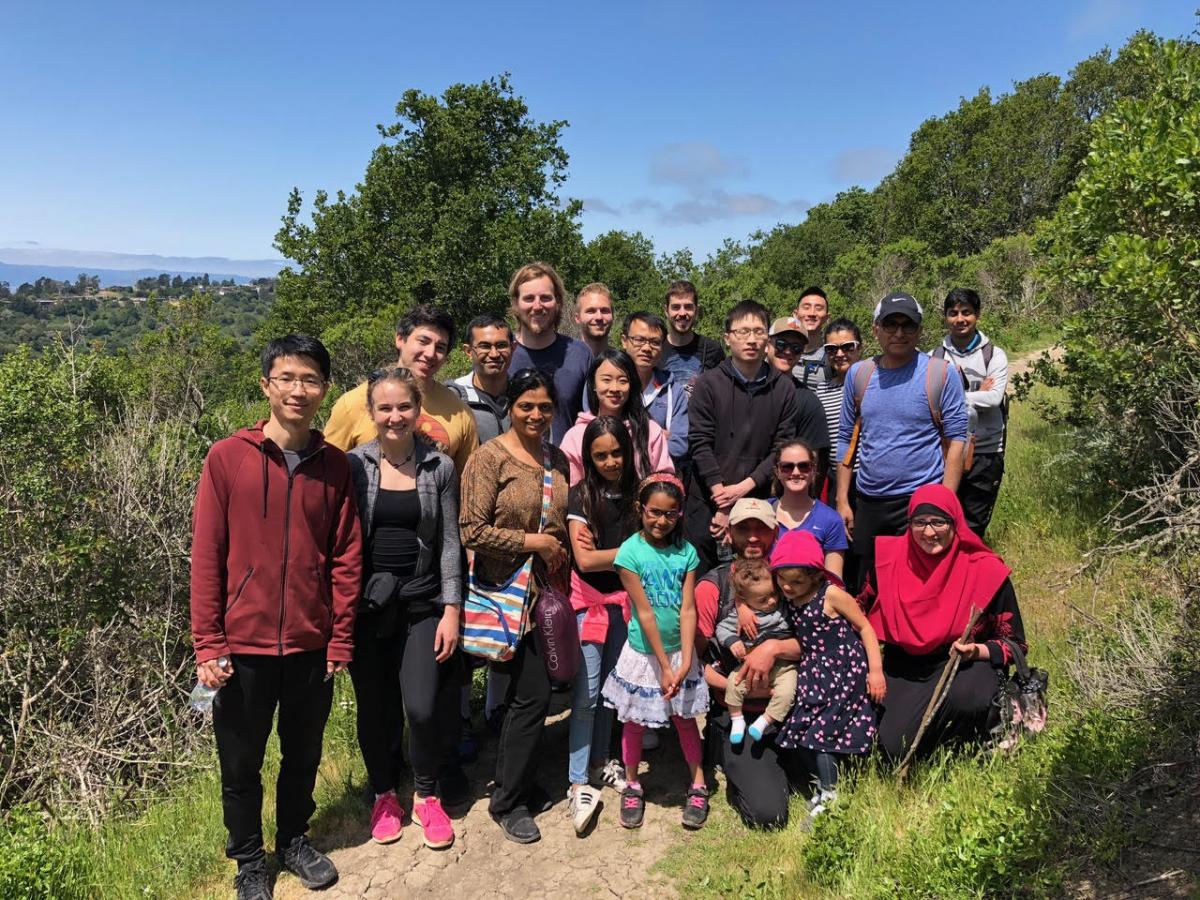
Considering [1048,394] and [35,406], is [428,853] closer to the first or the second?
[35,406]

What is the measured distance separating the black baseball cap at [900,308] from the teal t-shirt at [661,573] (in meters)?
1.71

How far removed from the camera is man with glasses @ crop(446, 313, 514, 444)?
13.1ft

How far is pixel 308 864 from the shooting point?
11.1ft

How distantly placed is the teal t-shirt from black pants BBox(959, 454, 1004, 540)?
2.47 m

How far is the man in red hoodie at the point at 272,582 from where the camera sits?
302 cm

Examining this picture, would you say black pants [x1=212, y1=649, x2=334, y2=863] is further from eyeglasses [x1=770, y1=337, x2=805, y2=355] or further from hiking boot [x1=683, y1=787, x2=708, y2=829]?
eyeglasses [x1=770, y1=337, x2=805, y2=355]

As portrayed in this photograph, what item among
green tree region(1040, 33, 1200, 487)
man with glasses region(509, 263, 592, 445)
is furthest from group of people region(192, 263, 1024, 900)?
green tree region(1040, 33, 1200, 487)

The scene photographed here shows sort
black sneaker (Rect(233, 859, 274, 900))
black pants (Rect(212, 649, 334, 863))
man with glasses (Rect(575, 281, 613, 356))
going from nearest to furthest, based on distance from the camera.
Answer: black pants (Rect(212, 649, 334, 863)) < black sneaker (Rect(233, 859, 274, 900)) < man with glasses (Rect(575, 281, 613, 356))

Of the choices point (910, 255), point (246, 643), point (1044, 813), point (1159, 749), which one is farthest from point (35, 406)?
point (910, 255)

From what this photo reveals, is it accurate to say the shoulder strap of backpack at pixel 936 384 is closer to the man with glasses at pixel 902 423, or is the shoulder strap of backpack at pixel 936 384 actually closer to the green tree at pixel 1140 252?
the man with glasses at pixel 902 423

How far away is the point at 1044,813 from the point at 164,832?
406 centimetres

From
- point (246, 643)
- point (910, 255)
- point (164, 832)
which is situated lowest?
point (164, 832)

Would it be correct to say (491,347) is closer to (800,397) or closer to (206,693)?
(800,397)

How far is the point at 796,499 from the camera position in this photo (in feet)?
12.9
